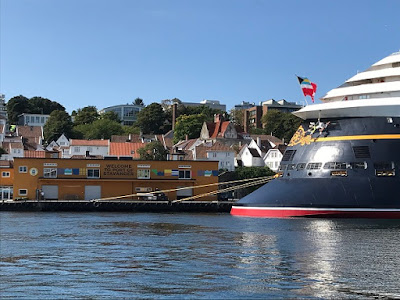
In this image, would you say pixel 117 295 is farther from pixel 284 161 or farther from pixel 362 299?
pixel 284 161

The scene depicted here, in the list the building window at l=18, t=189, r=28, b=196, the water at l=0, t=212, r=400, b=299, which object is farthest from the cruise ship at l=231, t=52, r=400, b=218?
the building window at l=18, t=189, r=28, b=196

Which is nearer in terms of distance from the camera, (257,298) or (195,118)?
(257,298)

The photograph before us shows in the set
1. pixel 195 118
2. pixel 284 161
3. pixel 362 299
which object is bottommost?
pixel 362 299

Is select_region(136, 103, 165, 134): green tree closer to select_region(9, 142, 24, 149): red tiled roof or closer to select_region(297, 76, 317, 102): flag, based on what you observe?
select_region(9, 142, 24, 149): red tiled roof

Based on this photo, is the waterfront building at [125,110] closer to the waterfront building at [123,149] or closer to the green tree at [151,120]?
the green tree at [151,120]

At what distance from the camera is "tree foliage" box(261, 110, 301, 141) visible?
375 feet

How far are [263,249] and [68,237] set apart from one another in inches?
332

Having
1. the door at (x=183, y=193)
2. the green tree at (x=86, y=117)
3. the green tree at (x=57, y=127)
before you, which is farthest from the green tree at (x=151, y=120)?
the door at (x=183, y=193)

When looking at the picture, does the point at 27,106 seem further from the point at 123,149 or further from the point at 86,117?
the point at 123,149

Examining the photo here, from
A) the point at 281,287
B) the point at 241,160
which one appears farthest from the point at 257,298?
the point at 241,160

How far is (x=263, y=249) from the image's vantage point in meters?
22.2

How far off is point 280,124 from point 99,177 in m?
69.5

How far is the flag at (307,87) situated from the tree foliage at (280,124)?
234ft

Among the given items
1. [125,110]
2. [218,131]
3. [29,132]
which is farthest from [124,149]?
[125,110]
